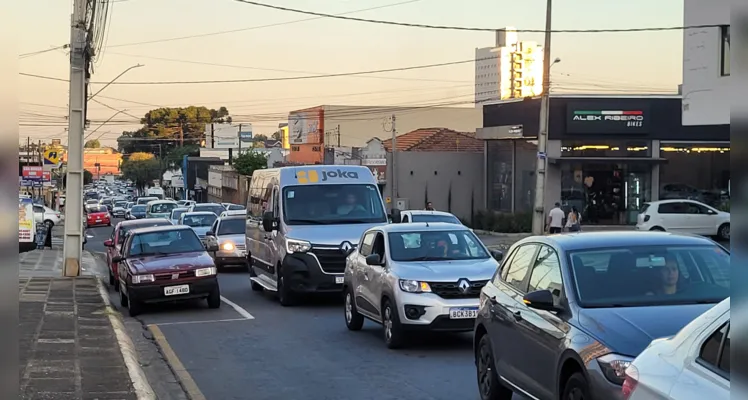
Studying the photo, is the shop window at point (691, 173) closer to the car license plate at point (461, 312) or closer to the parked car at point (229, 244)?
the parked car at point (229, 244)

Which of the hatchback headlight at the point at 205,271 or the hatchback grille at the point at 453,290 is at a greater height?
the hatchback grille at the point at 453,290

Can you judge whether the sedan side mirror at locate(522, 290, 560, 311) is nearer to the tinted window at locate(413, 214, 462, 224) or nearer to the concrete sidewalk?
the concrete sidewalk

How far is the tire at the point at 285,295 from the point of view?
17672 mm

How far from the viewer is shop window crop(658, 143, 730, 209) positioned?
142 feet

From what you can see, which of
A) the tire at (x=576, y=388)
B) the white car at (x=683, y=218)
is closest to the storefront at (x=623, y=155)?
the white car at (x=683, y=218)

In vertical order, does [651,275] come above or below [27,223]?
above

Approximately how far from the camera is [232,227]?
27484 millimetres

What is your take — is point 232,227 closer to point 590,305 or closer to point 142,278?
point 142,278

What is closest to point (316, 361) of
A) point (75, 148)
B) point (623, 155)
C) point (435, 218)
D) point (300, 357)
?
point (300, 357)

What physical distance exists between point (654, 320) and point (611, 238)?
1442 millimetres

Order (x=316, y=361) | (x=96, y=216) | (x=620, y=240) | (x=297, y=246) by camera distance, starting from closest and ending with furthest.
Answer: (x=620, y=240)
(x=316, y=361)
(x=297, y=246)
(x=96, y=216)

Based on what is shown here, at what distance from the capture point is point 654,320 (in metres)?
6.66

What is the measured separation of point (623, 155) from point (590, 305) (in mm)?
37582

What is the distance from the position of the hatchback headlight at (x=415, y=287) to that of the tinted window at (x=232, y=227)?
51.0 ft
